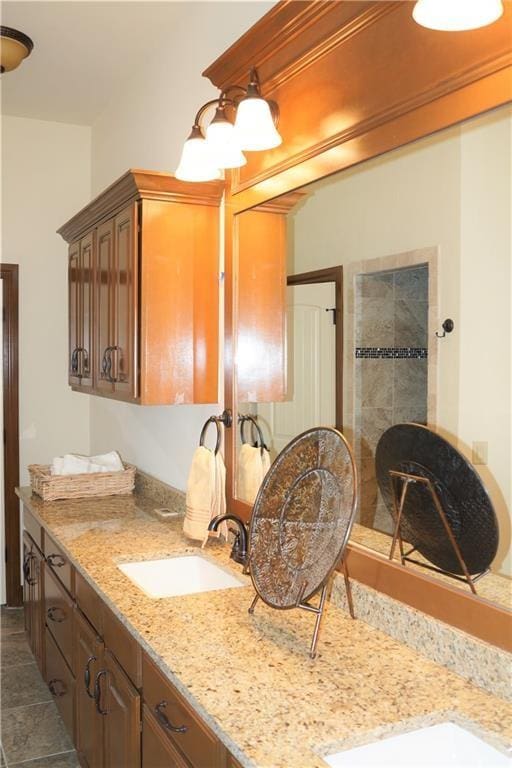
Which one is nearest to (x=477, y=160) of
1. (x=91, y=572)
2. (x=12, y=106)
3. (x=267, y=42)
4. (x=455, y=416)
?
(x=455, y=416)

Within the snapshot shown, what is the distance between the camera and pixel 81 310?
11.5 feet

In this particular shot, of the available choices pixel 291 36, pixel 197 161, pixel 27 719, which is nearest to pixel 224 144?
pixel 197 161

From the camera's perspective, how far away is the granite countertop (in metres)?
1.24

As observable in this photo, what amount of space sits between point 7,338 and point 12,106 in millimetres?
1328

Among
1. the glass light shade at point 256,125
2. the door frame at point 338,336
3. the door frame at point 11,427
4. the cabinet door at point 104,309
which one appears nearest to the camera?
the door frame at point 338,336

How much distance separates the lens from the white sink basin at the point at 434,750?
124cm

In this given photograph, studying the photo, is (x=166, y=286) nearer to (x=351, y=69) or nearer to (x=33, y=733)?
(x=351, y=69)

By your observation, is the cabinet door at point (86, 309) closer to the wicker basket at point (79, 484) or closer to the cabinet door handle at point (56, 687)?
the wicker basket at point (79, 484)

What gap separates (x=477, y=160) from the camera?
143 centimetres

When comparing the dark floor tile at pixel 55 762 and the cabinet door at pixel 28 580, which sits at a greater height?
the cabinet door at pixel 28 580

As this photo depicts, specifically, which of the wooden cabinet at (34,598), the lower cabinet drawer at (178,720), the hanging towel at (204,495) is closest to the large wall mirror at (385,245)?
the hanging towel at (204,495)

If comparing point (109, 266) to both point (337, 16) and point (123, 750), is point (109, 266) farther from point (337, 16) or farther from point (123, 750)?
point (123, 750)

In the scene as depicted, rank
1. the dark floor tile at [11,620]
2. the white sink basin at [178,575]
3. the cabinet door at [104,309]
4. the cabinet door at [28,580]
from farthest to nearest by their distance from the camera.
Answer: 1. the dark floor tile at [11,620]
2. the cabinet door at [28,580]
3. the cabinet door at [104,309]
4. the white sink basin at [178,575]

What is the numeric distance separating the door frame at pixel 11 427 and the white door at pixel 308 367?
8.10 feet
